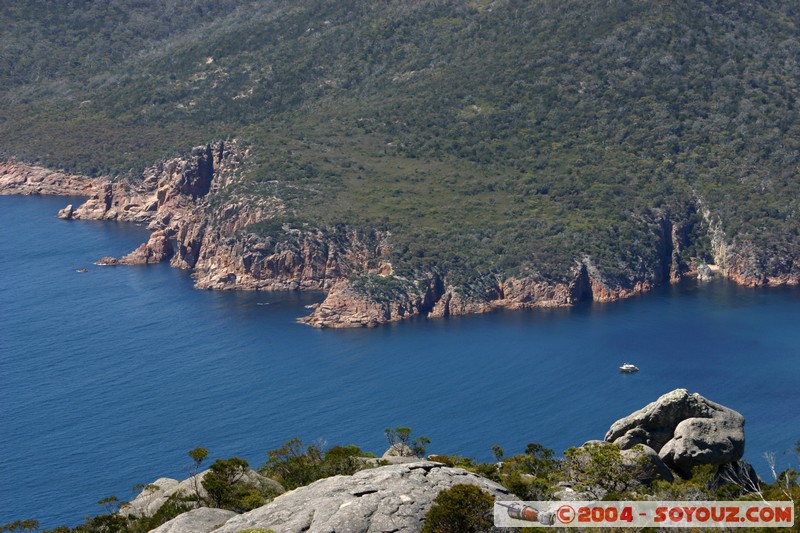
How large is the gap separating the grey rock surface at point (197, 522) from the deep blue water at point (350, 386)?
50.7 m

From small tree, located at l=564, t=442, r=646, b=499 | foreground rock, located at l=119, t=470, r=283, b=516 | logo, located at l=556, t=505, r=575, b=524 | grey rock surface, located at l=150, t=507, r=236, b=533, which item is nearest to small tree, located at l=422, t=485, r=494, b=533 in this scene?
logo, located at l=556, t=505, r=575, b=524

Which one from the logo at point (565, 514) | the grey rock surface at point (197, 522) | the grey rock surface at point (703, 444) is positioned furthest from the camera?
the grey rock surface at point (703, 444)

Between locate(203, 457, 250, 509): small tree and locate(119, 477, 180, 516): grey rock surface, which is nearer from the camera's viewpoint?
locate(203, 457, 250, 509): small tree

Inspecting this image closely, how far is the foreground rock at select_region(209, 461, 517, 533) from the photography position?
8006 centimetres

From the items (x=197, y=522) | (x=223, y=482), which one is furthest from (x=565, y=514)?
(x=223, y=482)

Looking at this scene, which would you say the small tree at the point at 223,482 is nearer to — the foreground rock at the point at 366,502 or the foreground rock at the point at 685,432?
the foreground rock at the point at 366,502

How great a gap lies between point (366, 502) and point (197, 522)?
13140 mm

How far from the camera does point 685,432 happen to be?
9725 cm

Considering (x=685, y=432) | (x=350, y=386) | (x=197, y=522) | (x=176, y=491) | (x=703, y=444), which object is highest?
(x=685, y=432)

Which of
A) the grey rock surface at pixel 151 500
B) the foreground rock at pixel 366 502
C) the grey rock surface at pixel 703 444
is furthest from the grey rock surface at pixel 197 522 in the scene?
the grey rock surface at pixel 703 444

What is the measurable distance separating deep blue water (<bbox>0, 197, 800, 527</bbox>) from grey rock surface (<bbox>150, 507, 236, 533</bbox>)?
50705 mm

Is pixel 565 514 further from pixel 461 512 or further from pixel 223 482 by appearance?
pixel 223 482

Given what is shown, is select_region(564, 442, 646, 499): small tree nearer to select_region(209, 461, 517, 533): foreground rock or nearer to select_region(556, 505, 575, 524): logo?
select_region(209, 461, 517, 533): foreground rock

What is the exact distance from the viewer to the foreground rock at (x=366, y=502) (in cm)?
8006
